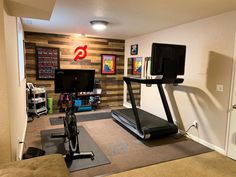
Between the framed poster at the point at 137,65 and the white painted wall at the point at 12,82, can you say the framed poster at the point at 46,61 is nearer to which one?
the framed poster at the point at 137,65

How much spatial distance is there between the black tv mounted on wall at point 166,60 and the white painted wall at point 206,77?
51 cm

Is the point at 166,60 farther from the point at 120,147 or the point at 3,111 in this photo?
the point at 3,111

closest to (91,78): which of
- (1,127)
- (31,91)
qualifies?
Result: (1,127)

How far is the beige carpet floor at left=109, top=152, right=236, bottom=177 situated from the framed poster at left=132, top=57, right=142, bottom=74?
3261 millimetres

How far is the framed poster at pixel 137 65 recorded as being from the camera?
5.52m

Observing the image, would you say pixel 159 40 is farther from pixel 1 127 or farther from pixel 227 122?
pixel 1 127

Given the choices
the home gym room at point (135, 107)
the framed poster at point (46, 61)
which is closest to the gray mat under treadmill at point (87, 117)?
the home gym room at point (135, 107)

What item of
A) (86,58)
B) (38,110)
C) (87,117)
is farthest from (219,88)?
(38,110)

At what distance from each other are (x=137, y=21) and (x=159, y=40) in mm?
1111

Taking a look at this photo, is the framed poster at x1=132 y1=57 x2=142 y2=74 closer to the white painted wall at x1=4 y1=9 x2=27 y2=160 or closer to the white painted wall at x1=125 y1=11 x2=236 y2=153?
the white painted wall at x1=125 y1=11 x2=236 y2=153

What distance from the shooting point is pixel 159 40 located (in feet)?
14.9

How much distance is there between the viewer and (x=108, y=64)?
6250 millimetres

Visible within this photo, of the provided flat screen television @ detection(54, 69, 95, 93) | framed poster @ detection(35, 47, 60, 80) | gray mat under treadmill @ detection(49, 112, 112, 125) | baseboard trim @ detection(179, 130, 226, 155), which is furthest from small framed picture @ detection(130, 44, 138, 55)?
flat screen television @ detection(54, 69, 95, 93)

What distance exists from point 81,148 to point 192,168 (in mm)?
1864
